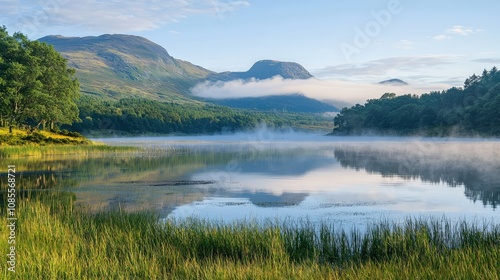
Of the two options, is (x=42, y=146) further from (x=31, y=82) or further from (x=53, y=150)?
(x=31, y=82)

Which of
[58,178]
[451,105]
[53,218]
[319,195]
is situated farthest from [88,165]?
[451,105]

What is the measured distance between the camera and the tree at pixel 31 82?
83.8m

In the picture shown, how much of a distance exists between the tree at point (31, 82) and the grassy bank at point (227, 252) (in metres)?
72.3

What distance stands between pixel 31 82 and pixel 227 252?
80689 mm

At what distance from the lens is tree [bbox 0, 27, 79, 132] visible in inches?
3300

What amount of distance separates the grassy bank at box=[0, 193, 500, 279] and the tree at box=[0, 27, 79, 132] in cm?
7231

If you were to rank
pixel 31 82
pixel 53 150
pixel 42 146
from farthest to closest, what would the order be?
1. pixel 31 82
2. pixel 53 150
3. pixel 42 146

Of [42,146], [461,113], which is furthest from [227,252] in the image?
[461,113]

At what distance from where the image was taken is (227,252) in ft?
49.0

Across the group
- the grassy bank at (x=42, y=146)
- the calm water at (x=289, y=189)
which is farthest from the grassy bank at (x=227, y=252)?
the grassy bank at (x=42, y=146)

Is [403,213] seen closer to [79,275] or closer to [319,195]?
[319,195]

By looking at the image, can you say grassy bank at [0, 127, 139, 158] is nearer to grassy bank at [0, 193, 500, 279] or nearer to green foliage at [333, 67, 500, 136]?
grassy bank at [0, 193, 500, 279]

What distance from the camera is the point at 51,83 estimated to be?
3814 inches

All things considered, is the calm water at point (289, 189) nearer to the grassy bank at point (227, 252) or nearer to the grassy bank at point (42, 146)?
the grassy bank at point (227, 252)
